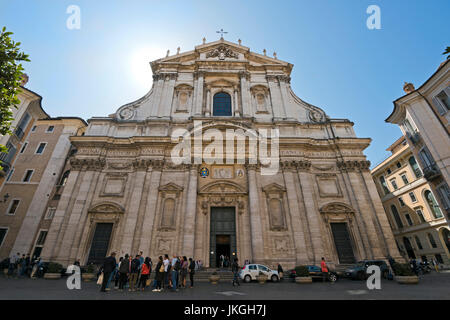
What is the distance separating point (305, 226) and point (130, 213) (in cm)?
1305

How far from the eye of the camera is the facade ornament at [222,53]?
2641 centimetres

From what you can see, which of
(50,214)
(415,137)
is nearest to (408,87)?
(415,137)

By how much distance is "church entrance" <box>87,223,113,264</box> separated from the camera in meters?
16.0

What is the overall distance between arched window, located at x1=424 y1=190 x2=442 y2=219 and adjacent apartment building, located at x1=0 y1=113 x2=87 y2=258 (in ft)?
125

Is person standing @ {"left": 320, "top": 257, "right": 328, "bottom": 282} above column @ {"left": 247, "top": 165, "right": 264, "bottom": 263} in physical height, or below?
below

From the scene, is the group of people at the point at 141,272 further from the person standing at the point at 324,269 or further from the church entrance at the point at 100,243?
the church entrance at the point at 100,243

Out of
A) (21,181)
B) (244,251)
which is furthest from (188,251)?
(21,181)

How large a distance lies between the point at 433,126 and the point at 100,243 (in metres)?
27.6

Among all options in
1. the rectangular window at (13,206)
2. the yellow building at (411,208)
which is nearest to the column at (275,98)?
the yellow building at (411,208)

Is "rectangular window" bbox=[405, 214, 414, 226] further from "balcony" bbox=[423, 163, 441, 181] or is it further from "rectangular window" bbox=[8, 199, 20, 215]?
"rectangular window" bbox=[8, 199, 20, 215]

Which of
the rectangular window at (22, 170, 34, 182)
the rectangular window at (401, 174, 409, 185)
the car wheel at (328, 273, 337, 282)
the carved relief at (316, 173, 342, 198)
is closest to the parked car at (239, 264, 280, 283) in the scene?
the car wheel at (328, 273, 337, 282)

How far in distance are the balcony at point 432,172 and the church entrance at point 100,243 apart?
1035 inches

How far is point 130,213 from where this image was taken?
55.0ft
